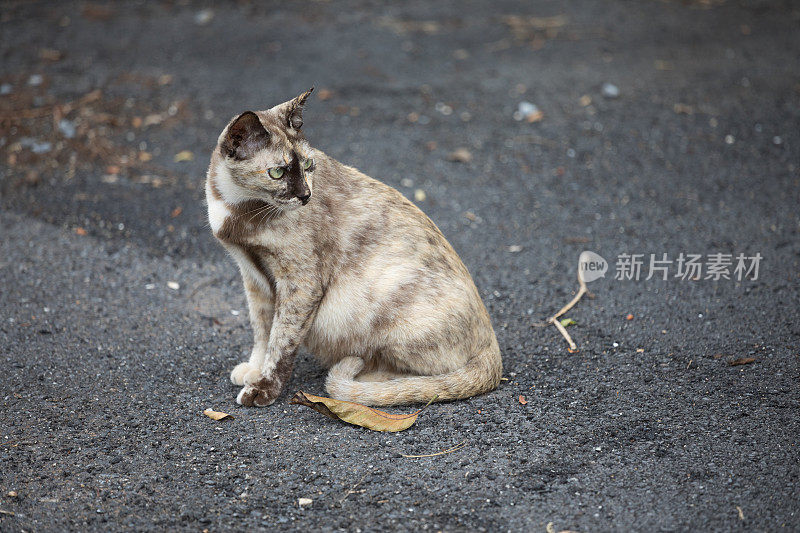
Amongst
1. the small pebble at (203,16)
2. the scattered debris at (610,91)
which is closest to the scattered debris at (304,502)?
the scattered debris at (610,91)

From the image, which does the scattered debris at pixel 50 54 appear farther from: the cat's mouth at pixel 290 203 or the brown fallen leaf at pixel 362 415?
the brown fallen leaf at pixel 362 415

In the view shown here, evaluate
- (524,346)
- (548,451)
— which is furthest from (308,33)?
(548,451)

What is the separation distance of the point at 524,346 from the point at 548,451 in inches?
43.2

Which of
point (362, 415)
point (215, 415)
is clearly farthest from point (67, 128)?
point (362, 415)

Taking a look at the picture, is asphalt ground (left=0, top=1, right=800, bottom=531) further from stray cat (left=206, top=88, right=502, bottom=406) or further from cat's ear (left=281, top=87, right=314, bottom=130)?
cat's ear (left=281, top=87, right=314, bottom=130)

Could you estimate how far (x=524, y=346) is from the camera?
4.55 meters

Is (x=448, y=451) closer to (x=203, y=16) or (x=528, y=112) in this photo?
(x=528, y=112)

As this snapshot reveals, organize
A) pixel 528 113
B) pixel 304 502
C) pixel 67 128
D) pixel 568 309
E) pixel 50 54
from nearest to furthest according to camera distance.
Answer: pixel 304 502
pixel 568 309
pixel 67 128
pixel 528 113
pixel 50 54

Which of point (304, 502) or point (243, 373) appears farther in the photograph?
point (243, 373)

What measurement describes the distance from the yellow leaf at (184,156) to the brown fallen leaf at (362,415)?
361 cm

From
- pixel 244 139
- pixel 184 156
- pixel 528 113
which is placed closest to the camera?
pixel 244 139

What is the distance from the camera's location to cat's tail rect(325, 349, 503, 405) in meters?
3.75

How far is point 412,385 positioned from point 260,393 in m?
0.79

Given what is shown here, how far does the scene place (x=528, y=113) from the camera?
7359mm
